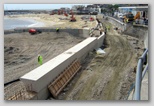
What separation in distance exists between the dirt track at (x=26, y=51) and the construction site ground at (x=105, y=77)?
5.53ft

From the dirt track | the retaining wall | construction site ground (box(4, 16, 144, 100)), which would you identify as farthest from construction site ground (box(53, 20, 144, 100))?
the dirt track

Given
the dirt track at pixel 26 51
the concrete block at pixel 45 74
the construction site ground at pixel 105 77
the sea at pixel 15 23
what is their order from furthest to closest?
1. the dirt track at pixel 26 51
2. the sea at pixel 15 23
3. the construction site ground at pixel 105 77
4. the concrete block at pixel 45 74

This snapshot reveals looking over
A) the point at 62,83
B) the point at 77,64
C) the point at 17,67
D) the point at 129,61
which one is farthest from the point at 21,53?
the point at 129,61

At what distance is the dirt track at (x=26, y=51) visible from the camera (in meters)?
6.21

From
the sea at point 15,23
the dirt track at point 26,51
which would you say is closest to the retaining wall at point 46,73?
the dirt track at point 26,51

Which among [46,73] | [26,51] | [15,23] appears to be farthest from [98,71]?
[15,23]

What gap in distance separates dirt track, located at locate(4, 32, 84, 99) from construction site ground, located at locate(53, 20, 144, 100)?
5.53 ft

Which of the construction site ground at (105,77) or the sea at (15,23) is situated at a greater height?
the sea at (15,23)

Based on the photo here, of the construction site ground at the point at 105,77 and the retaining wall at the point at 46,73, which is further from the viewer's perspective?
the construction site ground at the point at 105,77

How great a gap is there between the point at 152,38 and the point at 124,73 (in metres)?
1.78

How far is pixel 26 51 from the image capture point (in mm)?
9031

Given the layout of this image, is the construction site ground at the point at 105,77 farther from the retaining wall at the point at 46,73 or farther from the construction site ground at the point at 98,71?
the retaining wall at the point at 46,73

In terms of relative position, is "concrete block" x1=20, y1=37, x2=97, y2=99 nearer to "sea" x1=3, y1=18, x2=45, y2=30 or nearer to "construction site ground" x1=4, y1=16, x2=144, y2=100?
"construction site ground" x1=4, y1=16, x2=144, y2=100

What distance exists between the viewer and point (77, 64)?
246 inches
